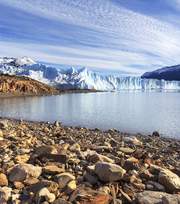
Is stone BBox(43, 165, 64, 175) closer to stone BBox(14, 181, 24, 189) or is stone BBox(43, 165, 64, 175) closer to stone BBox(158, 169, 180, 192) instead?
stone BBox(14, 181, 24, 189)

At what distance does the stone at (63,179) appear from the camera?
6.83 meters

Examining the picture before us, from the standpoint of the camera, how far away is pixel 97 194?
624 centimetres

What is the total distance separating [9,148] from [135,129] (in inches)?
800

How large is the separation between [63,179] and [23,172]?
2.54 feet

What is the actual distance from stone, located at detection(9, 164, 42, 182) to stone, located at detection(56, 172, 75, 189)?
18.9 inches

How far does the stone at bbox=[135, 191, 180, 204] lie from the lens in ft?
19.4

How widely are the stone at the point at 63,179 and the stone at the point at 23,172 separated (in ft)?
1.57

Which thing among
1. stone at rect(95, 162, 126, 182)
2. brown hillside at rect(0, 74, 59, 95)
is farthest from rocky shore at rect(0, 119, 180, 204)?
brown hillside at rect(0, 74, 59, 95)

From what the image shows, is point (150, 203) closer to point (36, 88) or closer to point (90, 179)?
point (90, 179)

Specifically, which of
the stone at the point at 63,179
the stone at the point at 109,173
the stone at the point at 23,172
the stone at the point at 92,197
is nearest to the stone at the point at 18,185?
the stone at the point at 23,172

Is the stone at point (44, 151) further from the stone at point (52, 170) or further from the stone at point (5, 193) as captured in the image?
the stone at point (5, 193)

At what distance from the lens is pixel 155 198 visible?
6.21m

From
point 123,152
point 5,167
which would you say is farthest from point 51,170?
point 123,152

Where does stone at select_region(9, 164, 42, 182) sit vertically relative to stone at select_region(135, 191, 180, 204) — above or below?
above
